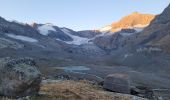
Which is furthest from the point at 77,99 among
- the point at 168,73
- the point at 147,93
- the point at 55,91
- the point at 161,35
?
the point at 161,35

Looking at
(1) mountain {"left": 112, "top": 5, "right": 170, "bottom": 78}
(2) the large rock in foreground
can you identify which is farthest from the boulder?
(1) mountain {"left": 112, "top": 5, "right": 170, "bottom": 78}

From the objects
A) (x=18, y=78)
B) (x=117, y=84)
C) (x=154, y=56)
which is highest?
(x=154, y=56)

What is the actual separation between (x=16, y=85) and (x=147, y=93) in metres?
12.7

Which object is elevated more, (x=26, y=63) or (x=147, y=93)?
(x=26, y=63)

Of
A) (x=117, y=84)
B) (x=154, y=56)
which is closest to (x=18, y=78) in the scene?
(x=117, y=84)

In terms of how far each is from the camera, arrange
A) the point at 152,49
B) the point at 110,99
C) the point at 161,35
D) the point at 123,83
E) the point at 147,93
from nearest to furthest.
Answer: the point at 110,99
the point at 123,83
the point at 147,93
the point at 152,49
the point at 161,35

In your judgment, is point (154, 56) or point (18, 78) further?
point (154, 56)

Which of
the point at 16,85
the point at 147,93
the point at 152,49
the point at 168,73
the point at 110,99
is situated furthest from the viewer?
the point at 152,49

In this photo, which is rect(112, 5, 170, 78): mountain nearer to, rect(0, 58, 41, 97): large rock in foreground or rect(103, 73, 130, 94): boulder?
rect(103, 73, 130, 94): boulder

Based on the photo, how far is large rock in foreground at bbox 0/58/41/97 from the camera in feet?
75.8

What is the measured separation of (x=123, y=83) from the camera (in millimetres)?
29812

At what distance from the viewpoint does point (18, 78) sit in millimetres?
23125

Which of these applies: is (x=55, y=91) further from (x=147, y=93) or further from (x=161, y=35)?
(x=161, y=35)

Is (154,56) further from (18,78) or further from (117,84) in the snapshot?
(18,78)
